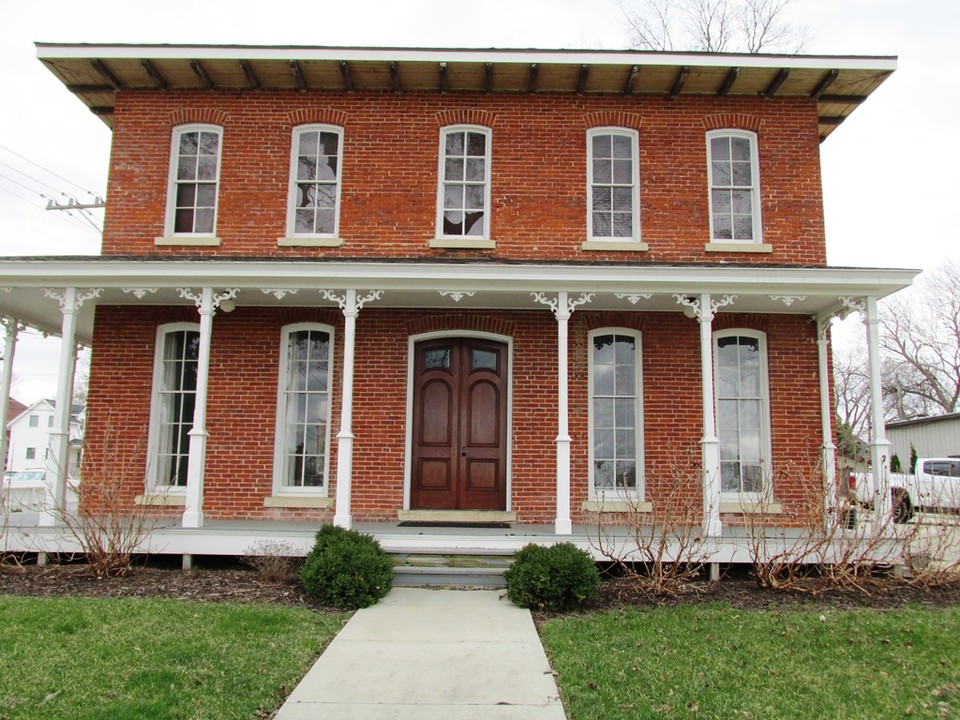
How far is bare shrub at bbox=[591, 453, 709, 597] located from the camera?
755 cm

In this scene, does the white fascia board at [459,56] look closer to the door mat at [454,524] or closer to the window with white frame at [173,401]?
the window with white frame at [173,401]

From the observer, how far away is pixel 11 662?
5277mm

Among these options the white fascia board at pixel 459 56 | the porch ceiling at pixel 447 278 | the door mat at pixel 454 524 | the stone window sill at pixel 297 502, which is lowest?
the door mat at pixel 454 524

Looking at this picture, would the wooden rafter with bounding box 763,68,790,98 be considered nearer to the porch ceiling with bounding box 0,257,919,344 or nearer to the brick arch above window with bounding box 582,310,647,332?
the porch ceiling with bounding box 0,257,919,344

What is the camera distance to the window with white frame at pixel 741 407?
34.7ft

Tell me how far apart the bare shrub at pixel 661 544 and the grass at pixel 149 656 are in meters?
3.26

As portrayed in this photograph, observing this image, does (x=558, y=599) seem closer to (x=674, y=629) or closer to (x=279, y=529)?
(x=674, y=629)

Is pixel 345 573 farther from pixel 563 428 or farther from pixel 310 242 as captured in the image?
pixel 310 242

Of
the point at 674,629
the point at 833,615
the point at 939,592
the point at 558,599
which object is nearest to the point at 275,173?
the point at 558,599

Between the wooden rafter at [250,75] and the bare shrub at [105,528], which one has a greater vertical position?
the wooden rafter at [250,75]

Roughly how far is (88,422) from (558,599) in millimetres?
7569

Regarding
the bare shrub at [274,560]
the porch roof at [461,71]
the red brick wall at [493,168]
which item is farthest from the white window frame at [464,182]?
the bare shrub at [274,560]

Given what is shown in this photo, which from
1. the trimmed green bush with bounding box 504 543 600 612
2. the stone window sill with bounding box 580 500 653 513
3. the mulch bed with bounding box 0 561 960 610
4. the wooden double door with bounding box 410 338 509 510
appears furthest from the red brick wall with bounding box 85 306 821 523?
the trimmed green bush with bounding box 504 543 600 612

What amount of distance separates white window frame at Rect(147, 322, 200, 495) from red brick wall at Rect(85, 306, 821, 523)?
9 cm
